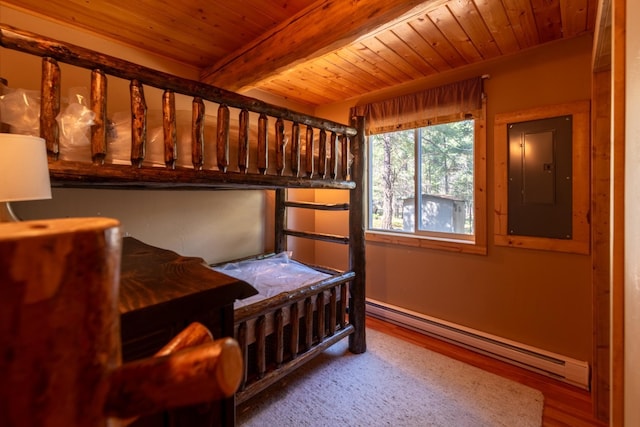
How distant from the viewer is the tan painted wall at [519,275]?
6.37 ft

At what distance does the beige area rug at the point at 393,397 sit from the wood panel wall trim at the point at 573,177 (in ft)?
3.14

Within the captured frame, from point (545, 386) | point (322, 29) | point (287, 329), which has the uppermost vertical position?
point (322, 29)

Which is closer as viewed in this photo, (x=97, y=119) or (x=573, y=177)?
(x=97, y=119)

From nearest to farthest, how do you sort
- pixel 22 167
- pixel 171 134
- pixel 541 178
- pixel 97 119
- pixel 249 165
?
pixel 22 167 < pixel 97 119 < pixel 171 134 < pixel 249 165 < pixel 541 178

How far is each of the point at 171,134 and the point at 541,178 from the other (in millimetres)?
2310

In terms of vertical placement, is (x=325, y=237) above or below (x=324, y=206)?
below

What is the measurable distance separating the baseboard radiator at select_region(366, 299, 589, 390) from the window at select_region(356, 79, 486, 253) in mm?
651

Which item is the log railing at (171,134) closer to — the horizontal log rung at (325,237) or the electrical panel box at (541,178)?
the horizontal log rung at (325,237)

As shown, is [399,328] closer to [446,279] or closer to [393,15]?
[446,279]

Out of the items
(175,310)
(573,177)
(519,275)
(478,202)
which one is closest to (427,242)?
(478,202)

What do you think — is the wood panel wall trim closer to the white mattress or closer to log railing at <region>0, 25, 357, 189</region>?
log railing at <region>0, 25, 357, 189</region>

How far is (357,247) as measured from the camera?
91.5 inches

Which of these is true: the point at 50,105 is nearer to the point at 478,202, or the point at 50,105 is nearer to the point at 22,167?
the point at 22,167

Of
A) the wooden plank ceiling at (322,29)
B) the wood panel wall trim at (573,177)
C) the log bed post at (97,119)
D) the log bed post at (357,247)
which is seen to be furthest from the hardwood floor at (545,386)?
the log bed post at (97,119)
